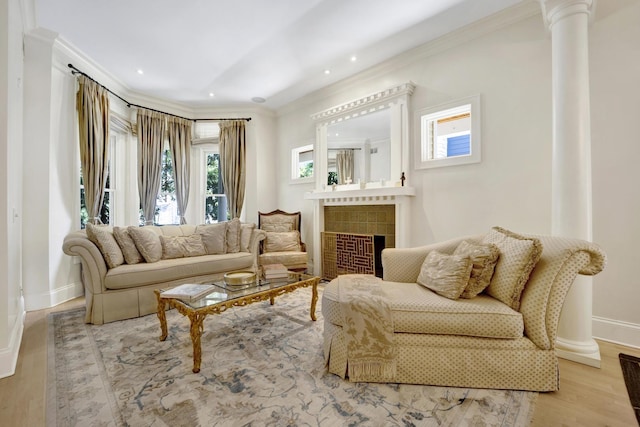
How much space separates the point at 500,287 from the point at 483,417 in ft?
2.47

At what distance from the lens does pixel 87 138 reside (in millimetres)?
3547

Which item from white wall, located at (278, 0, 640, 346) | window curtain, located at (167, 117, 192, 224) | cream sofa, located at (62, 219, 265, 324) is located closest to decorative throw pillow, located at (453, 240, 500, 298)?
white wall, located at (278, 0, 640, 346)

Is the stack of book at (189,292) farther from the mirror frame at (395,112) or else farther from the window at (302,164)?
the window at (302,164)

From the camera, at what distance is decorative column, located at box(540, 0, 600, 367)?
2.00 metres

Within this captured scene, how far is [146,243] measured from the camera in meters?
3.21

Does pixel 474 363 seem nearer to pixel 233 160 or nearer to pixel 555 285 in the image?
pixel 555 285

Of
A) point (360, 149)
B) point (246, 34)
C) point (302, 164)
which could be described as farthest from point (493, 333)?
point (302, 164)

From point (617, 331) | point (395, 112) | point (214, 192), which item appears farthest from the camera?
point (214, 192)

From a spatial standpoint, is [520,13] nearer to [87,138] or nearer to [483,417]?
[483,417]

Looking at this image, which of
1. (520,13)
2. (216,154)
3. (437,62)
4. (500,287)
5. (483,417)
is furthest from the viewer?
(216,154)

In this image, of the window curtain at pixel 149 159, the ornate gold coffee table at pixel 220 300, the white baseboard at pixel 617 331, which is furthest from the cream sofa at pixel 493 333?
the window curtain at pixel 149 159

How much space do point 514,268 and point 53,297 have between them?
15.1 ft

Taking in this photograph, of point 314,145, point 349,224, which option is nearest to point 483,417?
point 349,224

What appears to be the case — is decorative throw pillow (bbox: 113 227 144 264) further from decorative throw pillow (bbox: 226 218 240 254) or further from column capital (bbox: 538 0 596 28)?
column capital (bbox: 538 0 596 28)
